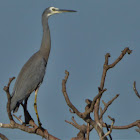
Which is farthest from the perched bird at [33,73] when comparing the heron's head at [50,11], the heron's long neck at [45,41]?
the heron's head at [50,11]

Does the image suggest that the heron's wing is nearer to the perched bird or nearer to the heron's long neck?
the perched bird

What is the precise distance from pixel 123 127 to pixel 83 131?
757 millimetres

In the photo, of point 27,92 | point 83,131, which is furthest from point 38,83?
point 83,131

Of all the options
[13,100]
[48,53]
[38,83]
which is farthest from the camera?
[48,53]

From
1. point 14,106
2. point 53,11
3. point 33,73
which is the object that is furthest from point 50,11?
point 14,106

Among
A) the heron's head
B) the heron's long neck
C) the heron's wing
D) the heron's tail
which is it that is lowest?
the heron's tail

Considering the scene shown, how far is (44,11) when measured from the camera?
9250 mm

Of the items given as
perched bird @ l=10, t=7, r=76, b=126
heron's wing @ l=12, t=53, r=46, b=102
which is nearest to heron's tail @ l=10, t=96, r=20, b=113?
perched bird @ l=10, t=7, r=76, b=126

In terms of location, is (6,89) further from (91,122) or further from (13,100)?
(13,100)

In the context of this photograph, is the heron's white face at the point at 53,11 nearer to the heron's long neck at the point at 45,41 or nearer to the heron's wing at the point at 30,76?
the heron's long neck at the point at 45,41

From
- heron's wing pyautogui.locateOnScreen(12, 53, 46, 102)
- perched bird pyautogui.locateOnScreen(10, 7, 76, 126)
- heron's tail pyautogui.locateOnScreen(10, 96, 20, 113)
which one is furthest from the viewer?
heron's wing pyautogui.locateOnScreen(12, 53, 46, 102)

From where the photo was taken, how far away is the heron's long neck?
28.8 ft

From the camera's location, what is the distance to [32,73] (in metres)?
8.34

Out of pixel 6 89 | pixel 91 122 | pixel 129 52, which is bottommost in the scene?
pixel 91 122
